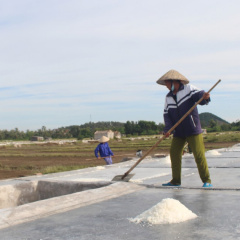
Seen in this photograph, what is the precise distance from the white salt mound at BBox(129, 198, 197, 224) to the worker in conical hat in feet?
5.46

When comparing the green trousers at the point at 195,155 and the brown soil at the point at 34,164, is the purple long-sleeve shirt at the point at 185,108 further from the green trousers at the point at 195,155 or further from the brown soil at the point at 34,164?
the brown soil at the point at 34,164

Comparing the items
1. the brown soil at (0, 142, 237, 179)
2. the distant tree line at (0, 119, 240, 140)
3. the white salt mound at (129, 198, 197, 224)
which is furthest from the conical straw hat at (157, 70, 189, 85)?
the distant tree line at (0, 119, 240, 140)

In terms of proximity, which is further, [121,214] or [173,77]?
[173,77]

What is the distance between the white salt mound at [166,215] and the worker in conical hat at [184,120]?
5.46ft

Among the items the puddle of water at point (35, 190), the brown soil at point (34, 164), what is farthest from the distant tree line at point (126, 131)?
the puddle of water at point (35, 190)

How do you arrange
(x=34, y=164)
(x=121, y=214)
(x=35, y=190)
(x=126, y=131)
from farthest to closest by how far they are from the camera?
(x=126, y=131)
(x=34, y=164)
(x=35, y=190)
(x=121, y=214)

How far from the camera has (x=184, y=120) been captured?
203 inches

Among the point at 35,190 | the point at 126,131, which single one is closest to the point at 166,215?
the point at 35,190

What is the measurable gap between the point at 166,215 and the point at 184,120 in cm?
202

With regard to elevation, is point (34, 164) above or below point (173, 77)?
below

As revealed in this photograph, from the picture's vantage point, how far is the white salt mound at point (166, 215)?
10.8ft

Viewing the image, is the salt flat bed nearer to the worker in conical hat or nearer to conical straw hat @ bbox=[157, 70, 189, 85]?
the worker in conical hat

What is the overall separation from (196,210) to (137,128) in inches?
5099

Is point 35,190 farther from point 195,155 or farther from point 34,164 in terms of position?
point 34,164
